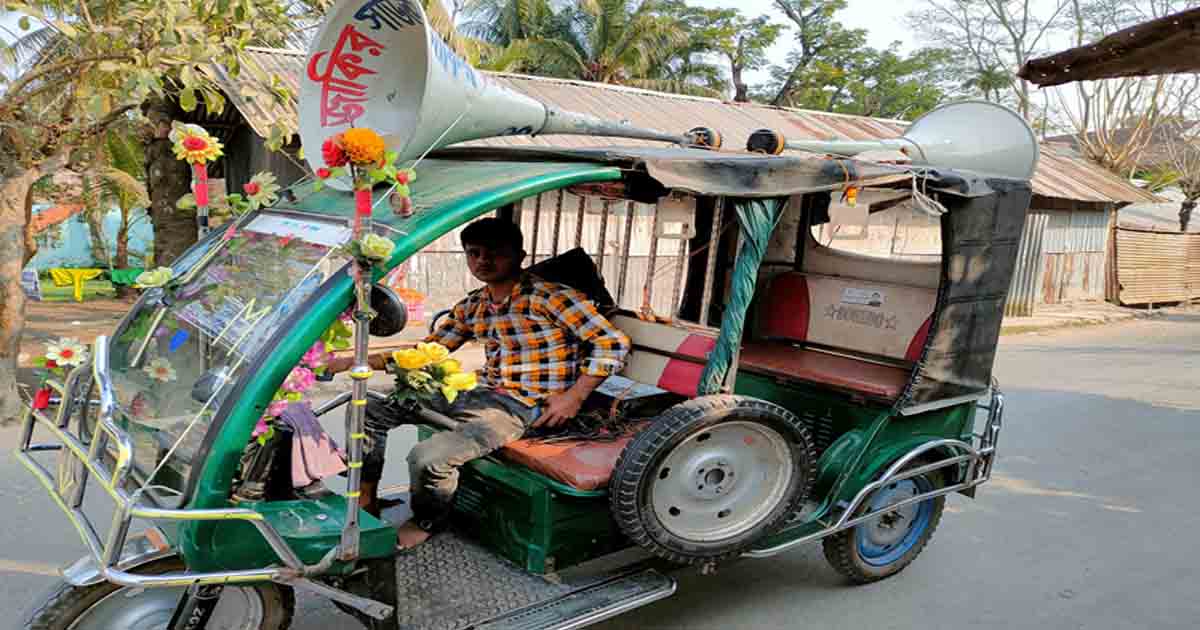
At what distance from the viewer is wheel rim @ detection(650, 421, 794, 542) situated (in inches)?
127

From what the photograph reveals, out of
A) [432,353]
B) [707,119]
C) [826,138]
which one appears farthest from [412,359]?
[826,138]

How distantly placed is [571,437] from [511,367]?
1.31 ft

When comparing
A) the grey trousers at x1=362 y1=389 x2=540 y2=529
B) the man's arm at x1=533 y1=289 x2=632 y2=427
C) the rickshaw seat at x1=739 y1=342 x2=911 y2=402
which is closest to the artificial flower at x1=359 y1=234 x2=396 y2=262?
the grey trousers at x1=362 y1=389 x2=540 y2=529

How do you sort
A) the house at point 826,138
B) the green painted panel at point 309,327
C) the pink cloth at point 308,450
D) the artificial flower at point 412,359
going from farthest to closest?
1. the house at point 826,138
2. the pink cloth at point 308,450
3. the artificial flower at point 412,359
4. the green painted panel at point 309,327

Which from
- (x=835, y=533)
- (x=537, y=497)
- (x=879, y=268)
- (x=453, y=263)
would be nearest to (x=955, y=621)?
(x=835, y=533)

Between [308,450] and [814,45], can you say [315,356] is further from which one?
[814,45]

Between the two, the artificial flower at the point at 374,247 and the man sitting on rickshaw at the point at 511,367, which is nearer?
the artificial flower at the point at 374,247

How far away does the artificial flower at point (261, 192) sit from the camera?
3.32m

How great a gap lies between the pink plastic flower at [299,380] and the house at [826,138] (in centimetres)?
642

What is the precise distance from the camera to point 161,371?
2.95 metres

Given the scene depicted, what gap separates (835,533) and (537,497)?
60.9 inches

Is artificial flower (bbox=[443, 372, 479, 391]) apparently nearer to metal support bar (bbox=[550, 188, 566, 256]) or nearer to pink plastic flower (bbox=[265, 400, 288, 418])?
pink plastic flower (bbox=[265, 400, 288, 418])

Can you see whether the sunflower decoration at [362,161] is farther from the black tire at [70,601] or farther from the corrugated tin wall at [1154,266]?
the corrugated tin wall at [1154,266]

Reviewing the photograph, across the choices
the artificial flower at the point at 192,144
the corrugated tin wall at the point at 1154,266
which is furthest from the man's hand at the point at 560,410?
the corrugated tin wall at the point at 1154,266
